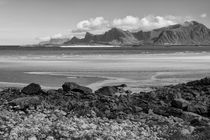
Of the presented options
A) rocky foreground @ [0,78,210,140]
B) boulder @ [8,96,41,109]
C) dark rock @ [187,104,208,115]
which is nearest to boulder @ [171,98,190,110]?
rocky foreground @ [0,78,210,140]

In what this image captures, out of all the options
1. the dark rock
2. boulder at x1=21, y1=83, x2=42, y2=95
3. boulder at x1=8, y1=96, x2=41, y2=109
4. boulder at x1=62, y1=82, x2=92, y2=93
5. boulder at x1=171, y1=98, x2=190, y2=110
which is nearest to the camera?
boulder at x1=8, y1=96, x2=41, y2=109

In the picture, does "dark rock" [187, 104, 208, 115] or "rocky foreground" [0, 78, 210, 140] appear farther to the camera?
"dark rock" [187, 104, 208, 115]

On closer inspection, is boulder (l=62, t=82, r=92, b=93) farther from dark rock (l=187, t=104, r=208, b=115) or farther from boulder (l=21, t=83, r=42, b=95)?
dark rock (l=187, t=104, r=208, b=115)

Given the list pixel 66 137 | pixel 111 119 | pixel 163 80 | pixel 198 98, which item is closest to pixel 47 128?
pixel 66 137

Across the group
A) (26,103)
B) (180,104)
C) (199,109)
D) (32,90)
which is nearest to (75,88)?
(32,90)

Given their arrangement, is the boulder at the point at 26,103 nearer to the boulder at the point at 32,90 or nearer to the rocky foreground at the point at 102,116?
the rocky foreground at the point at 102,116

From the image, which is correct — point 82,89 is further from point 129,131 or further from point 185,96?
point 129,131

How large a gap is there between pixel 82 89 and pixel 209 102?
6.00 metres

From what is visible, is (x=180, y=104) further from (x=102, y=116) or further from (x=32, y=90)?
(x=32, y=90)

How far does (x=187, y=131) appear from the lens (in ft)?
36.0

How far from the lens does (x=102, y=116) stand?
1299 cm

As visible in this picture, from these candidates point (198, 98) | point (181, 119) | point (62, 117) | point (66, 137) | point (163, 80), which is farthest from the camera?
point (163, 80)

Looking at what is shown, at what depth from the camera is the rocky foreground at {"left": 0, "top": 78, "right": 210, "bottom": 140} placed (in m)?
10.1

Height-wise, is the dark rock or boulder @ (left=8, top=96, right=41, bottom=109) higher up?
boulder @ (left=8, top=96, right=41, bottom=109)
